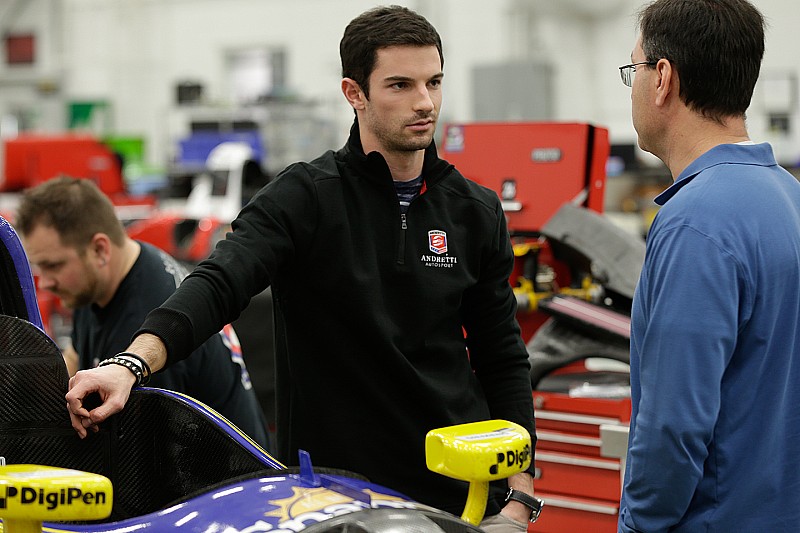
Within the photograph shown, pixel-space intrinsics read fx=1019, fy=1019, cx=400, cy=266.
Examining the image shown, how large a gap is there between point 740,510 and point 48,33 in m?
18.8

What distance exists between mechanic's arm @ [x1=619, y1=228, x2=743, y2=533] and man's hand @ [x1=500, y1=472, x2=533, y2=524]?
53 cm

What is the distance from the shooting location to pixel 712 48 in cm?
145

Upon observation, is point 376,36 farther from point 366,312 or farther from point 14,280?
point 14,280

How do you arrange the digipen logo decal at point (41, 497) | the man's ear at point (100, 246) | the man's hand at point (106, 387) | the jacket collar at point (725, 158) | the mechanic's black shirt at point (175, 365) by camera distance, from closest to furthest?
the digipen logo decal at point (41, 497) → the jacket collar at point (725, 158) → the man's hand at point (106, 387) → the mechanic's black shirt at point (175, 365) → the man's ear at point (100, 246)

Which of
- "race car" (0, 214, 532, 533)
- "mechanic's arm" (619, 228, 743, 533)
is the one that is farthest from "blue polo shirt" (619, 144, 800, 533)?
"race car" (0, 214, 532, 533)

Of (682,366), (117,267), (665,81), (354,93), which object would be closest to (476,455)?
(682,366)

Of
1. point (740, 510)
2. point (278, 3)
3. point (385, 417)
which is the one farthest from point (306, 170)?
point (278, 3)

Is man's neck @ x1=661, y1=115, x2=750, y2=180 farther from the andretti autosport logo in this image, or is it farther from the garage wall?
the garage wall

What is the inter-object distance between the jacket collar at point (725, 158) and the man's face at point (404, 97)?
58 centimetres

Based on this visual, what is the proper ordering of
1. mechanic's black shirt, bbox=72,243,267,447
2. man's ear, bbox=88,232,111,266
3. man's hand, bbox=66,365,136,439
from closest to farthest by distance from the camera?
man's hand, bbox=66,365,136,439
mechanic's black shirt, bbox=72,243,267,447
man's ear, bbox=88,232,111,266

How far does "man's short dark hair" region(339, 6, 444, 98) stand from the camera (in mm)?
1942

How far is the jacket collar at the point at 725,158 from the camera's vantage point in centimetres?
147

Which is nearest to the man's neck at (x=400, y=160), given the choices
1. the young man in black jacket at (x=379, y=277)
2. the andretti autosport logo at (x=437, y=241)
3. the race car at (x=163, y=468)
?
the young man in black jacket at (x=379, y=277)

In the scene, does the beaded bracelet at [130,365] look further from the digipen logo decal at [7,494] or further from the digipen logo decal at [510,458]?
the digipen logo decal at [510,458]
